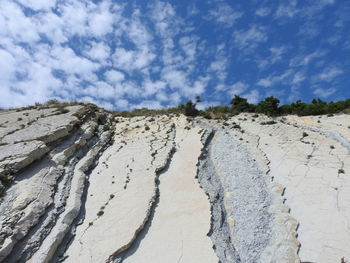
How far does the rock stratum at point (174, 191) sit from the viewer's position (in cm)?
936

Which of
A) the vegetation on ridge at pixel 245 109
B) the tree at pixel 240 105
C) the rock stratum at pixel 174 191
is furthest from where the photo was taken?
the tree at pixel 240 105

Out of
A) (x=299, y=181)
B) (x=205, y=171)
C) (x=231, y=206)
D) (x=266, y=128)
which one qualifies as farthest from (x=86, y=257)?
(x=266, y=128)

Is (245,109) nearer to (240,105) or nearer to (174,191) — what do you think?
(240,105)

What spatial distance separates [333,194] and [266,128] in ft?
22.1

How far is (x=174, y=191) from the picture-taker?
1239 cm

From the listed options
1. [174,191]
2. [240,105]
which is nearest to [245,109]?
[240,105]

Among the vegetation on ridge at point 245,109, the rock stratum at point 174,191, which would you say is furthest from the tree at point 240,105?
the rock stratum at point 174,191

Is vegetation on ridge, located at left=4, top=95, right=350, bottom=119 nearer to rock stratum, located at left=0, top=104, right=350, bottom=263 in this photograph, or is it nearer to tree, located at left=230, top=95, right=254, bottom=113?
tree, located at left=230, top=95, right=254, bottom=113

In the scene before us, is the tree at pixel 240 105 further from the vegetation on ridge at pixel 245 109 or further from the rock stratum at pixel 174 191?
the rock stratum at pixel 174 191

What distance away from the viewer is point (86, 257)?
9.36 meters

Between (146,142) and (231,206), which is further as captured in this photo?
(146,142)

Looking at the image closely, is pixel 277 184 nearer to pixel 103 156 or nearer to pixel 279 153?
pixel 279 153

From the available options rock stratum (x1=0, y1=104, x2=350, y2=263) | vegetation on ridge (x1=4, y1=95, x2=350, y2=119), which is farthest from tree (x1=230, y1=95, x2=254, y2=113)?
rock stratum (x1=0, y1=104, x2=350, y2=263)

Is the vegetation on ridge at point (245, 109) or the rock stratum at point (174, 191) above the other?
the vegetation on ridge at point (245, 109)
